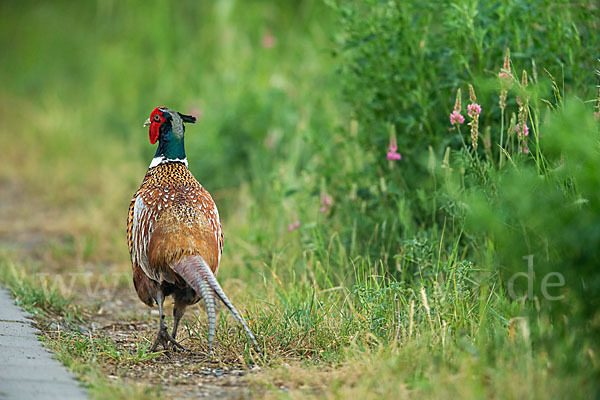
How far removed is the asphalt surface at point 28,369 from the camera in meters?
3.17

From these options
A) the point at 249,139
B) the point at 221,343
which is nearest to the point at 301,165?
the point at 249,139

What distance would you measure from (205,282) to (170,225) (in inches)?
16.2

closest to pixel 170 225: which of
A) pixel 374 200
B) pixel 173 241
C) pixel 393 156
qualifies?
pixel 173 241

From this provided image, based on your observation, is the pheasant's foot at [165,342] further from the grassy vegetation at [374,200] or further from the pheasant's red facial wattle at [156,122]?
the pheasant's red facial wattle at [156,122]

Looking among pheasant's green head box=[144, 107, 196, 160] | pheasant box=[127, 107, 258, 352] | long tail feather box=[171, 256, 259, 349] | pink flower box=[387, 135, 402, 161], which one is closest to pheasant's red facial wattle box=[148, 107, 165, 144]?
pheasant's green head box=[144, 107, 196, 160]

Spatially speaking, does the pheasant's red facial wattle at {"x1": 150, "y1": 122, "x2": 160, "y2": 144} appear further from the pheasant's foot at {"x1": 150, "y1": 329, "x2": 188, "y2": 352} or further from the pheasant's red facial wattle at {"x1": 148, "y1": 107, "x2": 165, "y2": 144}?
the pheasant's foot at {"x1": 150, "y1": 329, "x2": 188, "y2": 352}

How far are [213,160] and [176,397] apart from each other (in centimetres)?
457

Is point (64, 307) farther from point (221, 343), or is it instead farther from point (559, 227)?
point (559, 227)

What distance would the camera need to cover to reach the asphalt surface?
3170 millimetres

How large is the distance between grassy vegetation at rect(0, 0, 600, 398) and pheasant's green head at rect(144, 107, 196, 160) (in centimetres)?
96

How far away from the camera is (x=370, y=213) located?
5336 mm

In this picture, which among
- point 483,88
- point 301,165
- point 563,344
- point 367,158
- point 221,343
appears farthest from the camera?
point 301,165

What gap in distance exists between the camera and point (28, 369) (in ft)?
11.3

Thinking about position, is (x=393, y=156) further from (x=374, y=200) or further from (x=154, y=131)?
(x=154, y=131)
